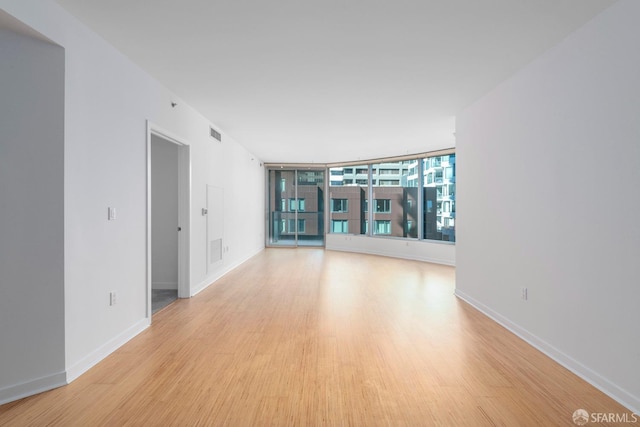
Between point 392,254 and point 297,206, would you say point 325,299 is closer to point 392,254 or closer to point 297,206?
point 392,254

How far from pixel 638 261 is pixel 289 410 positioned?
7.64 ft

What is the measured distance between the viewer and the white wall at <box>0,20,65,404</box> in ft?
7.18

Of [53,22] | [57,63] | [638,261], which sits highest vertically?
[53,22]

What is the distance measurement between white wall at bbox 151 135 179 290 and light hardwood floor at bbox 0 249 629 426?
3.67 feet

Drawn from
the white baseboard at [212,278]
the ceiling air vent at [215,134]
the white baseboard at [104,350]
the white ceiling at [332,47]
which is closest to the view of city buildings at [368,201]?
the white baseboard at [212,278]

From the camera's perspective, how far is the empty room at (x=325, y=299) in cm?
214

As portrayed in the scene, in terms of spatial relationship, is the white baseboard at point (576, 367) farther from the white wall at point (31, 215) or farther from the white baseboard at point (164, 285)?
the white baseboard at point (164, 285)

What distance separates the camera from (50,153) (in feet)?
7.46

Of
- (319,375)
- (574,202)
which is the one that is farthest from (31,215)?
(574,202)

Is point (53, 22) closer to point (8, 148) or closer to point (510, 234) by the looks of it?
point (8, 148)

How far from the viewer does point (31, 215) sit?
2.24 meters

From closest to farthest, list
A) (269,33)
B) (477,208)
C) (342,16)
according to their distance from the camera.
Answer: (342,16) < (269,33) < (477,208)

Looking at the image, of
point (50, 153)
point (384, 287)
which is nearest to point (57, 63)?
point (50, 153)

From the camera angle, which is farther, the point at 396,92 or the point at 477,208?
the point at 477,208
